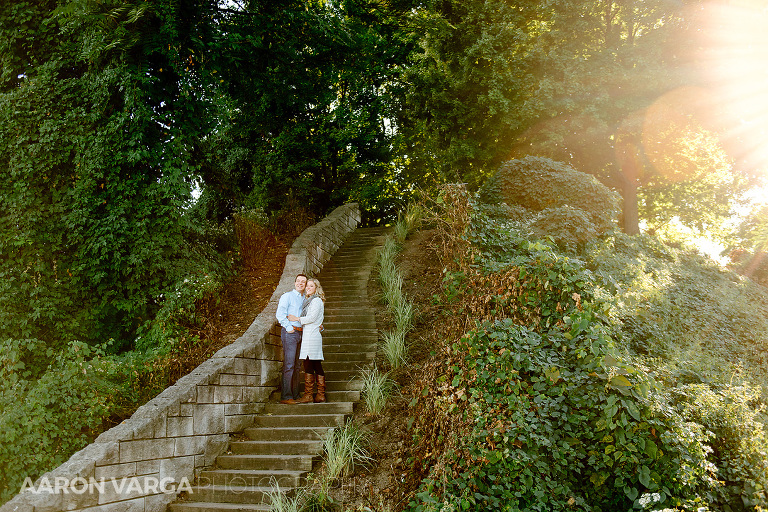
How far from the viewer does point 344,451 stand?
17.9 feet

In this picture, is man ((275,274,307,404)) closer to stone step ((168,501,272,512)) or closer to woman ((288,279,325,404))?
woman ((288,279,325,404))

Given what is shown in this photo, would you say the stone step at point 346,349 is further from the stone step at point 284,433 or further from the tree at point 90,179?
the tree at point 90,179

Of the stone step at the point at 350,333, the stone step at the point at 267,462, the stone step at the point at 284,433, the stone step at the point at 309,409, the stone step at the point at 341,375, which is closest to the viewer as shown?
the stone step at the point at 267,462

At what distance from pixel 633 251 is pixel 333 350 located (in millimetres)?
7070

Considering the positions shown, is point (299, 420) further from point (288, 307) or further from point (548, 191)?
point (548, 191)

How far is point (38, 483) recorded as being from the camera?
4316mm

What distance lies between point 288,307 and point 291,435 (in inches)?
66.9

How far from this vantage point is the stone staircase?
544cm

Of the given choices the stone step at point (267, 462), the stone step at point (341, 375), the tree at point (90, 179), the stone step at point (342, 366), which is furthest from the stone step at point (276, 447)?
the tree at point (90, 179)

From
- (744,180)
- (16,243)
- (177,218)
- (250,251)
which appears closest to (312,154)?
(250,251)

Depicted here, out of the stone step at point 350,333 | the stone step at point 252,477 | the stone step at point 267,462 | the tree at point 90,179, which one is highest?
the tree at point 90,179

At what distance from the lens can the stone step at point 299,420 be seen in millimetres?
6352

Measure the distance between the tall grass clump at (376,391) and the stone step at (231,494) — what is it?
1.50 metres

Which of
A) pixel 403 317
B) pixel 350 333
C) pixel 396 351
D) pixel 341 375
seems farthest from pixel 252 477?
pixel 403 317
